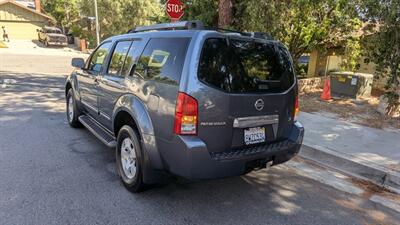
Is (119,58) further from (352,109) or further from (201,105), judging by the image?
(352,109)

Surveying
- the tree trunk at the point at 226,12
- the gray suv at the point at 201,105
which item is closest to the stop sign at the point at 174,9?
the tree trunk at the point at 226,12

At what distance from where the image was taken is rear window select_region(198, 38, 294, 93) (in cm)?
319

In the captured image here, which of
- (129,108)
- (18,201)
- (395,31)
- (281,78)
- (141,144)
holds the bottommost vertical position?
(18,201)

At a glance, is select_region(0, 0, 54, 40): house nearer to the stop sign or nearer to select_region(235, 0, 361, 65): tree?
select_region(235, 0, 361, 65): tree

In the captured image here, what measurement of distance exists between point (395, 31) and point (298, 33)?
161 inches

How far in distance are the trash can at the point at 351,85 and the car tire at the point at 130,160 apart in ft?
27.6

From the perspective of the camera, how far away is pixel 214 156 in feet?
10.4

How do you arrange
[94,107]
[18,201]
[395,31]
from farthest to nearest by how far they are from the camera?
1. [395,31]
2. [94,107]
3. [18,201]

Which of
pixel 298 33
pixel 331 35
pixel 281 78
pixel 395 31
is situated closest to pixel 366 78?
pixel 331 35

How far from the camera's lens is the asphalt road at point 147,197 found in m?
3.32

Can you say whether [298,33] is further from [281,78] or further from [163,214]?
[163,214]

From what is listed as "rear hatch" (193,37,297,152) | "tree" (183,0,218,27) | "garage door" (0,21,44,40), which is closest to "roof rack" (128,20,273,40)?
"rear hatch" (193,37,297,152)

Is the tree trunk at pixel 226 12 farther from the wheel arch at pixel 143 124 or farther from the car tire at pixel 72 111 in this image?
the wheel arch at pixel 143 124

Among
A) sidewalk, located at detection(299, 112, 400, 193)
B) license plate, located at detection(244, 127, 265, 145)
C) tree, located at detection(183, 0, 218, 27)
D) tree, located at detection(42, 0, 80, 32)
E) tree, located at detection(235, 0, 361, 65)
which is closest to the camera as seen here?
license plate, located at detection(244, 127, 265, 145)
